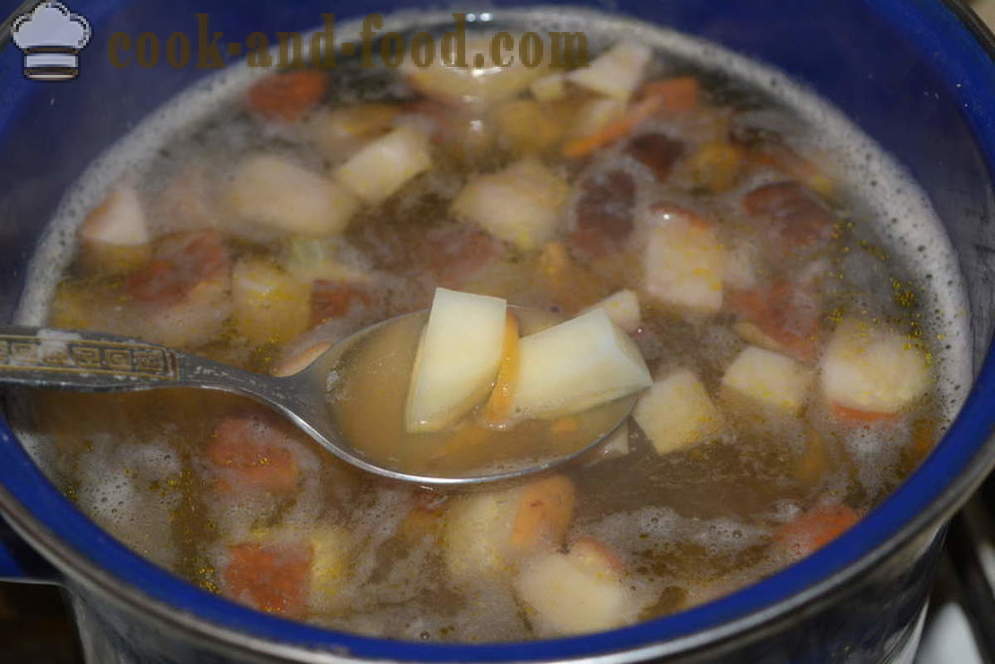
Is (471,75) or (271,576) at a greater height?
(471,75)

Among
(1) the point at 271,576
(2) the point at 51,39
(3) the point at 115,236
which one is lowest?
(1) the point at 271,576

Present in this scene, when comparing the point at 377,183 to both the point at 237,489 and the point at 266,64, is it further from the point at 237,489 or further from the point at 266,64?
the point at 237,489

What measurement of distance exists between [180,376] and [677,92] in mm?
715

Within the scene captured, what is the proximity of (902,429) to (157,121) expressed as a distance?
2.99 ft

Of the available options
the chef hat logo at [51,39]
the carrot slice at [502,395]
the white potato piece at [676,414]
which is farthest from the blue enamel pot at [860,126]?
the carrot slice at [502,395]

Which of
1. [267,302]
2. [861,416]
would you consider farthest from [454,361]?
[861,416]

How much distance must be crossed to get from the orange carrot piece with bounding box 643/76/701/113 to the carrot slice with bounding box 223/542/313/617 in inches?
27.9

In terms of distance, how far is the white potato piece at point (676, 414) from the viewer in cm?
98

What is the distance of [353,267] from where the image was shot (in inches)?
45.1

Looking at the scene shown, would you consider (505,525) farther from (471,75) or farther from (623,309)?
(471,75)

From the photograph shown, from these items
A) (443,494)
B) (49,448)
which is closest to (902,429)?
(443,494)

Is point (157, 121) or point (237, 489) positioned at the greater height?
point (157, 121)

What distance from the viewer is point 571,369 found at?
0.96 metres

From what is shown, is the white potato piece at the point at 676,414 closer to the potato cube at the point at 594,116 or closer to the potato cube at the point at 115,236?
the potato cube at the point at 594,116
